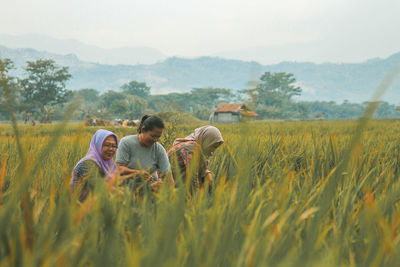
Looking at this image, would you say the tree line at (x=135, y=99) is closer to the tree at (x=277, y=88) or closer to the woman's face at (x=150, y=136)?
the tree at (x=277, y=88)

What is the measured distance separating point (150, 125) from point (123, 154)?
1.10 feet

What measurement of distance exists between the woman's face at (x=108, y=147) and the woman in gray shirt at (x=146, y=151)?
117 mm

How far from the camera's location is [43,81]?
49.1 meters

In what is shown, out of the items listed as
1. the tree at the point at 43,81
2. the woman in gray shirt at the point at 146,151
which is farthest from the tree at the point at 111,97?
the woman in gray shirt at the point at 146,151

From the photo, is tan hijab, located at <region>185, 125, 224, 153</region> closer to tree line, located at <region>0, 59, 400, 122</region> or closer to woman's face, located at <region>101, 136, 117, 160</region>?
woman's face, located at <region>101, 136, 117, 160</region>

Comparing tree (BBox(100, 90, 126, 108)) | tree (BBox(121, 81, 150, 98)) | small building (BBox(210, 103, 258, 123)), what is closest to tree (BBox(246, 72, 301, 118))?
small building (BBox(210, 103, 258, 123))

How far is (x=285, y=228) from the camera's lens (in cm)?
106

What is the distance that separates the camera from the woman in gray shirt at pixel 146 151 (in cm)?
263

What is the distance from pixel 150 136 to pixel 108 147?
1.09 ft

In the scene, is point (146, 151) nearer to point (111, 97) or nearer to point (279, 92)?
point (111, 97)

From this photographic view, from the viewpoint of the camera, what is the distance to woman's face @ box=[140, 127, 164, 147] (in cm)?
263

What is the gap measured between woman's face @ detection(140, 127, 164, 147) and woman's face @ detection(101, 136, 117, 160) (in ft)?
0.76

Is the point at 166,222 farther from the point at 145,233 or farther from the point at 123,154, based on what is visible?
the point at 123,154

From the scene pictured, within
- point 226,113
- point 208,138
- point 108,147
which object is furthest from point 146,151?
point 226,113
